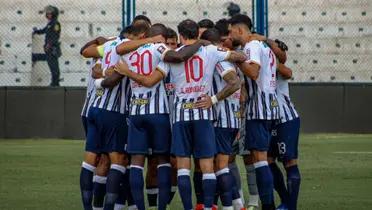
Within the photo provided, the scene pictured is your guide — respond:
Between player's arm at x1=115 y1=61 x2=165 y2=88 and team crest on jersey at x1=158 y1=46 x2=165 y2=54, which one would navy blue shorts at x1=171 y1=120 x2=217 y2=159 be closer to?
player's arm at x1=115 y1=61 x2=165 y2=88

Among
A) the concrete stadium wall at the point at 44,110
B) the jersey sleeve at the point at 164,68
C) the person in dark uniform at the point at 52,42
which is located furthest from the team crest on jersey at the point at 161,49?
the person in dark uniform at the point at 52,42

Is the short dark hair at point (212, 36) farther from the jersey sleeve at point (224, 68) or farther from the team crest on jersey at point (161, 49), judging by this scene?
the team crest on jersey at point (161, 49)

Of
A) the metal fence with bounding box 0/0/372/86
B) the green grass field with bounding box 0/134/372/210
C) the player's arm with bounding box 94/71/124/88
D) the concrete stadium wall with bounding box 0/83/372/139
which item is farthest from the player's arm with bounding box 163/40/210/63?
the metal fence with bounding box 0/0/372/86

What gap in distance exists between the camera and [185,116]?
39.7 ft

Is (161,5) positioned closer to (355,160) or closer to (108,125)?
(355,160)

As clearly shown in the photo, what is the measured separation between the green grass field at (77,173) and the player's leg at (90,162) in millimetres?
879

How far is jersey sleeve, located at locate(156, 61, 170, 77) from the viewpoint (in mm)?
12094

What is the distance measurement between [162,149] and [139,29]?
1358 millimetres

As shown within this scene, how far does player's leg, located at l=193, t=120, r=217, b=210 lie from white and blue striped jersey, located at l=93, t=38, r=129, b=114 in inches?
37.7

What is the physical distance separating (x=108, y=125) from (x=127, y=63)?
2.41ft

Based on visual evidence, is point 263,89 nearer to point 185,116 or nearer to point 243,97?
point 243,97

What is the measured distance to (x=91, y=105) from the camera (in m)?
12.8

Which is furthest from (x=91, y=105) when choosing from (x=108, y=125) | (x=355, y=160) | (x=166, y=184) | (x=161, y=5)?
(x=161, y=5)

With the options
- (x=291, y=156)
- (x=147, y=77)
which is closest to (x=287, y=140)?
(x=291, y=156)
